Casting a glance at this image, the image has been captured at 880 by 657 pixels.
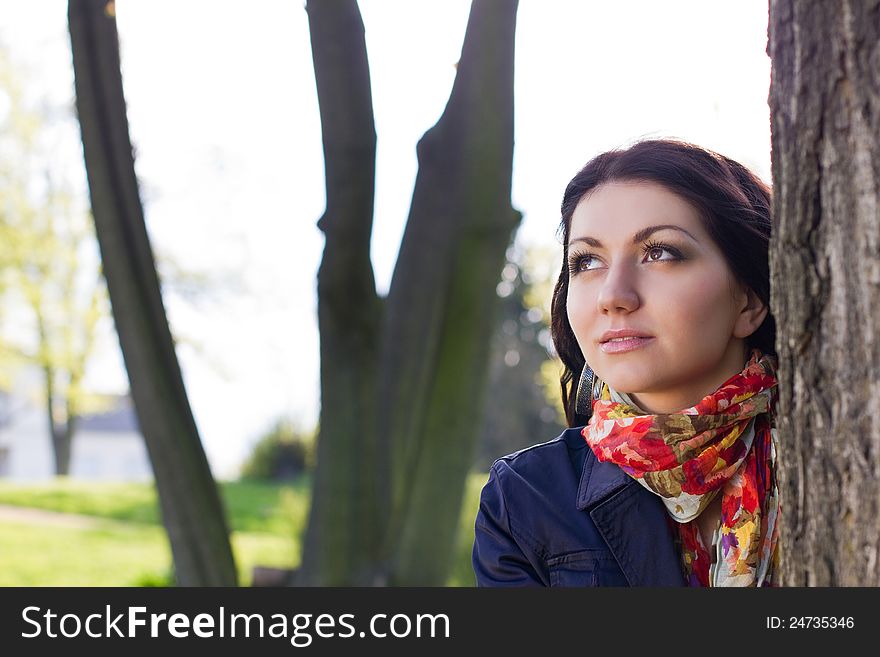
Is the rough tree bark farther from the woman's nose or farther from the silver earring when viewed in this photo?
the woman's nose

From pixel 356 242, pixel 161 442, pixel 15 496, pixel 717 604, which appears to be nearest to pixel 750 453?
pixel 717 604

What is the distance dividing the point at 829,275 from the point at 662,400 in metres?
0.63

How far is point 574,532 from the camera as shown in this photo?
1.88 meters

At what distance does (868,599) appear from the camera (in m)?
1.38

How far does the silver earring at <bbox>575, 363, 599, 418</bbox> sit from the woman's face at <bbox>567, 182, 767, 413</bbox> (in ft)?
0.74

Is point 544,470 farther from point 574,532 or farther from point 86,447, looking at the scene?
point 86,447

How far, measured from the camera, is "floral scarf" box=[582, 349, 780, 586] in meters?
1.78

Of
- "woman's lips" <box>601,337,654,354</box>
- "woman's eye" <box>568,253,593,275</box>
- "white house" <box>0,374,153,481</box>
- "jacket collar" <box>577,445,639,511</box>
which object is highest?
"white house" <box>0,374,153,481</box>

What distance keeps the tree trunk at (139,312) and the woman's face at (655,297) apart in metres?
2.67

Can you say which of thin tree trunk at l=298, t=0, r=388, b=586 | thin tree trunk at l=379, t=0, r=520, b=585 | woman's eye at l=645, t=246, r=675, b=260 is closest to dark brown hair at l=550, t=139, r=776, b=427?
woman's eye at l=645, t=246, r=675, b=260

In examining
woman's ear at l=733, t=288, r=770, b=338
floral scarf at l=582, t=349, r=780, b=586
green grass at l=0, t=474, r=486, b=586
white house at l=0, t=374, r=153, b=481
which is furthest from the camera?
white house at l=0, t=374, r=153, b=481

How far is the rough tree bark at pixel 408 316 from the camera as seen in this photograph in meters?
3.96

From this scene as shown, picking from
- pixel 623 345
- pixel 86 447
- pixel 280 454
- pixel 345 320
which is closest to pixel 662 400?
pixel 623 345

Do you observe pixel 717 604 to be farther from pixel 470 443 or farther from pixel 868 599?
pixel 470 443
